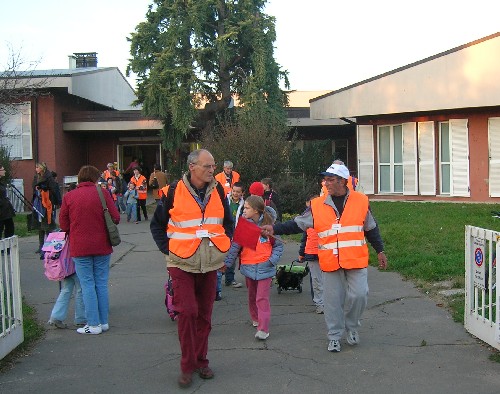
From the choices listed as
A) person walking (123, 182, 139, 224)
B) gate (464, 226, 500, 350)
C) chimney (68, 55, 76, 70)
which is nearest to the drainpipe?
person walking (123, 182, 139, 224)

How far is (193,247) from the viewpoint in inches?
228

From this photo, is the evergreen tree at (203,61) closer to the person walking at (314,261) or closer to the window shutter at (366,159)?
the window shutter at (366,159)

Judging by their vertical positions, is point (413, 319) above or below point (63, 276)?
below

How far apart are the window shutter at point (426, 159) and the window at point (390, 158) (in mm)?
826

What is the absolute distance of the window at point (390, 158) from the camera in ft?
77.8

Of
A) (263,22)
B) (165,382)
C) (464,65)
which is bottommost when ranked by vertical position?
(165,382)

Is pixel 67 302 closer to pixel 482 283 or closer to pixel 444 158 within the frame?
pixel 482 283

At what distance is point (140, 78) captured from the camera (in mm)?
26906

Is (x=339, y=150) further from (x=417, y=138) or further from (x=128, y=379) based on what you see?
(x=128, y=379)

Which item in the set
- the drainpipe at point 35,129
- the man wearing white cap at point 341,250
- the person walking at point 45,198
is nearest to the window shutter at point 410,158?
the person walking at point 45,198

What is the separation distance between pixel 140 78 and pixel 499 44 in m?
13.8

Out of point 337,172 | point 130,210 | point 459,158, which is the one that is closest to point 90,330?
point 337,172

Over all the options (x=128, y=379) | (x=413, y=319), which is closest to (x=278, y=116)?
(x=413, y=319)

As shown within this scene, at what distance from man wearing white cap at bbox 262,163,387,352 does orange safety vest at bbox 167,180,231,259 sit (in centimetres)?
128
